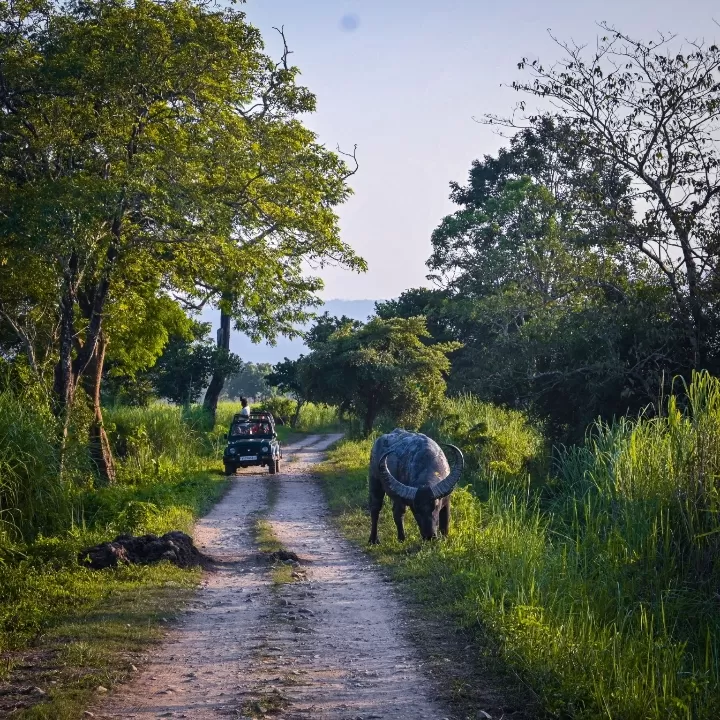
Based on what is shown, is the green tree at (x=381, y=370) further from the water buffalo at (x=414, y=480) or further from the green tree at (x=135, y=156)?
the water buffalo at (x=414, y=480)

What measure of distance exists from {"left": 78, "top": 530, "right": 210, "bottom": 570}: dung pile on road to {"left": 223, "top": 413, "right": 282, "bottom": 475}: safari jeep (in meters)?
12.6

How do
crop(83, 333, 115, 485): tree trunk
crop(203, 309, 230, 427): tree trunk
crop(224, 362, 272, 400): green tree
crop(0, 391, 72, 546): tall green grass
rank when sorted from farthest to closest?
crop(224, 362, 272, 400): green tree
crop(203, 309, 230, 427): tree trunk
crop(83, 333, 115, 485): tree trunk
crop(0, 391, 72, 546): tall green grass

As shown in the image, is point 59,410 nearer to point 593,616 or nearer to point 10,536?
point 10,536

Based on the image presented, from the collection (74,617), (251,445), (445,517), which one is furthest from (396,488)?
(251,445)

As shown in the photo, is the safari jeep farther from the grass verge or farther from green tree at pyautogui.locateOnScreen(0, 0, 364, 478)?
the grass verge

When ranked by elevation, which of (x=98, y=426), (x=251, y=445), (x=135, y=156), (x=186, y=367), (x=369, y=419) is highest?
(x=135, y=156)

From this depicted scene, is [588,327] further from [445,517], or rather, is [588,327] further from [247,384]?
[247,384]

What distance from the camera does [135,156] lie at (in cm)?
1734

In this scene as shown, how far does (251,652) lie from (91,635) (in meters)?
1.50

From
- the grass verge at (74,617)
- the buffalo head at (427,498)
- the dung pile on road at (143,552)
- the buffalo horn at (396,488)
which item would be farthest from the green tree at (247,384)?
the dung pile on road at (143,552)

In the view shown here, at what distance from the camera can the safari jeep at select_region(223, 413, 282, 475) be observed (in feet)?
82.8

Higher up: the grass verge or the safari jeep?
the safari jeep

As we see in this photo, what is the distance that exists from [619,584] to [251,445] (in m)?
16.9

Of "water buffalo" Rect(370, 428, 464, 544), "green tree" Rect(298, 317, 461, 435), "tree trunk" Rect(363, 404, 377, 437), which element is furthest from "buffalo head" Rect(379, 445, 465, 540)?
"tree trunk" Rect(363, 404, 377, 437)
